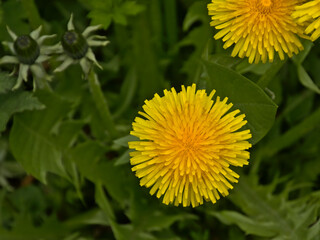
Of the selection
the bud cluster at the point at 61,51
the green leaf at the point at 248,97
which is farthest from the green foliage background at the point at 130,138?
the bud cluster at the point at 61,51

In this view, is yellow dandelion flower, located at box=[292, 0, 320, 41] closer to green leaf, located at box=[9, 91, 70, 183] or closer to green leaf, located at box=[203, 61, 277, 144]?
green leaf, located at box=[203, 61, 277, 144]

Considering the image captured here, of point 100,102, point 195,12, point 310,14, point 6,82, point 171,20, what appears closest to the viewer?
point 310,14

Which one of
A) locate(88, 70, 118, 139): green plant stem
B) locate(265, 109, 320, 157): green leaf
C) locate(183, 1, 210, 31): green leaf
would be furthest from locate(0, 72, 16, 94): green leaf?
locate(265, 109, 320, 157): green leaf

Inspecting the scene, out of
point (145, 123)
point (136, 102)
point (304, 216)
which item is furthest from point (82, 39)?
point (304, 216)

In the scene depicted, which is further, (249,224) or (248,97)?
(249,224)

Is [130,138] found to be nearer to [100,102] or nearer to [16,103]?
[100,102]

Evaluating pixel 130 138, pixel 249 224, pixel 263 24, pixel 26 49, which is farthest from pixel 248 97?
pixel 26 49

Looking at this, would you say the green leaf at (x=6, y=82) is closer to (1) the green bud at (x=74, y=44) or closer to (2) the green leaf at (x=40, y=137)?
(2) the green leaf at (x=40, y=137)
